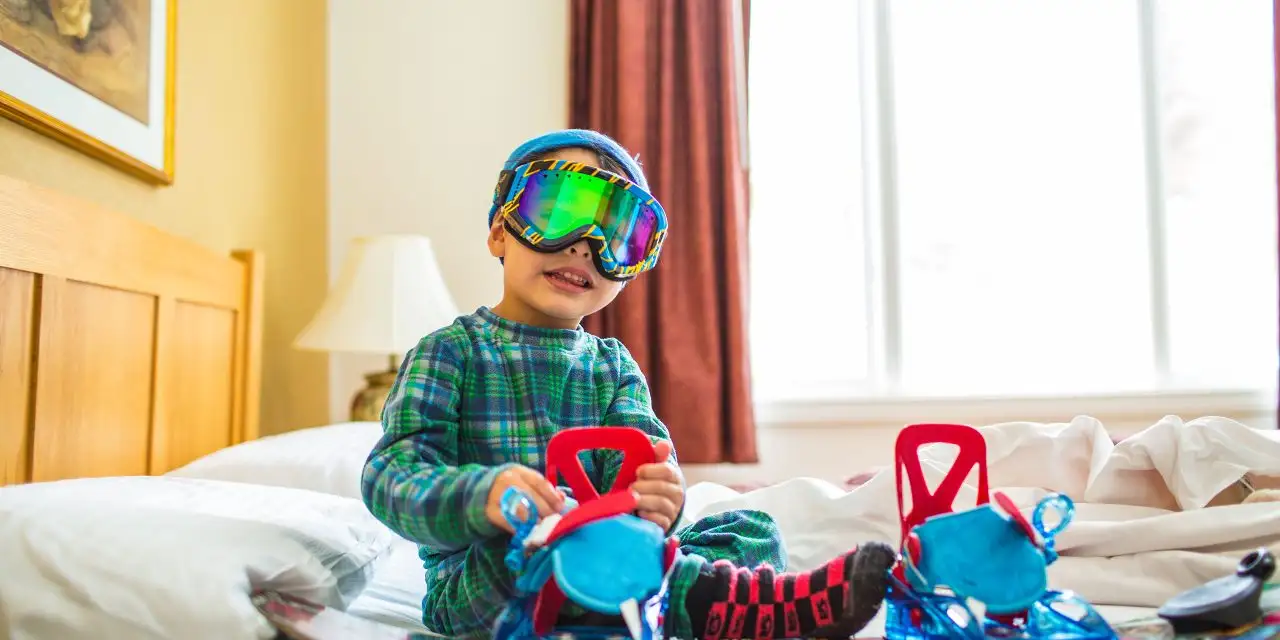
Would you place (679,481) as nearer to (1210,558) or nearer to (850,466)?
(1210,558)

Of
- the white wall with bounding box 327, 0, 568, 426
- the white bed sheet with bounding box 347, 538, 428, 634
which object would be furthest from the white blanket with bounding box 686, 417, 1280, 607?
the white wall with bounding box 327, 0, 568, 426

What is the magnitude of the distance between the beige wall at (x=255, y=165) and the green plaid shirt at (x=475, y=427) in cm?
94

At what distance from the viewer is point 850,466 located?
288 cm

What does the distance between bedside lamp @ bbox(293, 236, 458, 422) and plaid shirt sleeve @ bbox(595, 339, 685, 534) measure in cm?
129

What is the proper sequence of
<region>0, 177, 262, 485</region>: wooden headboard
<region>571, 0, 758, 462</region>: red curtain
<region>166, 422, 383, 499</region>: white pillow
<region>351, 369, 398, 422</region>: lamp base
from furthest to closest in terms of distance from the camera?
<region>571, 0, 758, 462</region>: red curtain → <region>351, 369, 398, 422</region>: lamp base → <region>166, 422, 383, 499</region>: white pillow → <region>0, 177, 262, 485</region>: wooden headboard

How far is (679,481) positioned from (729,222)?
1.96 metres

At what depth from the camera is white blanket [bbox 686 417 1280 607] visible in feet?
3.64

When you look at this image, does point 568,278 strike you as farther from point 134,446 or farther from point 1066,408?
point 1066,408

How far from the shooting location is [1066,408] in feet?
9.17

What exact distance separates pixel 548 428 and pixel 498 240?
11.0 inches

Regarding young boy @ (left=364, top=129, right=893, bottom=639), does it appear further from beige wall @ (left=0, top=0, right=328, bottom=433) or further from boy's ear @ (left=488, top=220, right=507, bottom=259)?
beige wall @ (left=0, top=0, right=328, bottom=433)

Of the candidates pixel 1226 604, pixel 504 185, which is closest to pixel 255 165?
pixel 504 185

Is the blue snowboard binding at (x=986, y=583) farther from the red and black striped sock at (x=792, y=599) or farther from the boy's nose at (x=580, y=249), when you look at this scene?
the boy's nose at (x=580, y=249)

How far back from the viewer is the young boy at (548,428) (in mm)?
822
